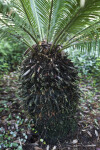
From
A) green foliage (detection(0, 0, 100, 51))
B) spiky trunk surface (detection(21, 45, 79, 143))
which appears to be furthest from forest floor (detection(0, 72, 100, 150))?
green foliage (detection(0, 0, 100, 51))

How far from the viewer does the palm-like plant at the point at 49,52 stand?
1509 mm

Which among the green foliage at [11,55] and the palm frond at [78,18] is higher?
the palm frond at [78,18]

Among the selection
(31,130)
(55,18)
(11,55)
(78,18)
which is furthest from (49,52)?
(11,55)

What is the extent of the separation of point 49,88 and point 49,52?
1.49ft

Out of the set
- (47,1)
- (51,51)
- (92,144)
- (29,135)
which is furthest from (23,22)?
(92,144)

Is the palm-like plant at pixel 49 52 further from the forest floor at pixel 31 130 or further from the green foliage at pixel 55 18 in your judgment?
the forest floor at pixel 31 130

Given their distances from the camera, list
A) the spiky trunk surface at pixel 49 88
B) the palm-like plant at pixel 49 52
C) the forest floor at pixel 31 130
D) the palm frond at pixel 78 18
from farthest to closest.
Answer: the forest floor at pixel 31 130
the spiky trunk surface at pixel 49 88
the palm-like plant at pixel 49 52
the palm frond at pixel 78 18

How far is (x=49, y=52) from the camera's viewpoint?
5.51ft

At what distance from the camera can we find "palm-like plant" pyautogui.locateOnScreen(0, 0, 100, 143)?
59.4 inches

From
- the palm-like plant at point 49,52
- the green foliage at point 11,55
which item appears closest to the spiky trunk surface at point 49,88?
the palm-like plant at point 49,52

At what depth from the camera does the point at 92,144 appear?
197 cm

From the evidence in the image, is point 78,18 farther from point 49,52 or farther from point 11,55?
point 11,55

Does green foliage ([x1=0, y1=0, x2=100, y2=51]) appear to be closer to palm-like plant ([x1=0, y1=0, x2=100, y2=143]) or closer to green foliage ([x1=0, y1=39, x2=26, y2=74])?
palm-like plant ([x1=0, y1=0, x2=100, y2=143])

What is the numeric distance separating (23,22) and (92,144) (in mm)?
1964
